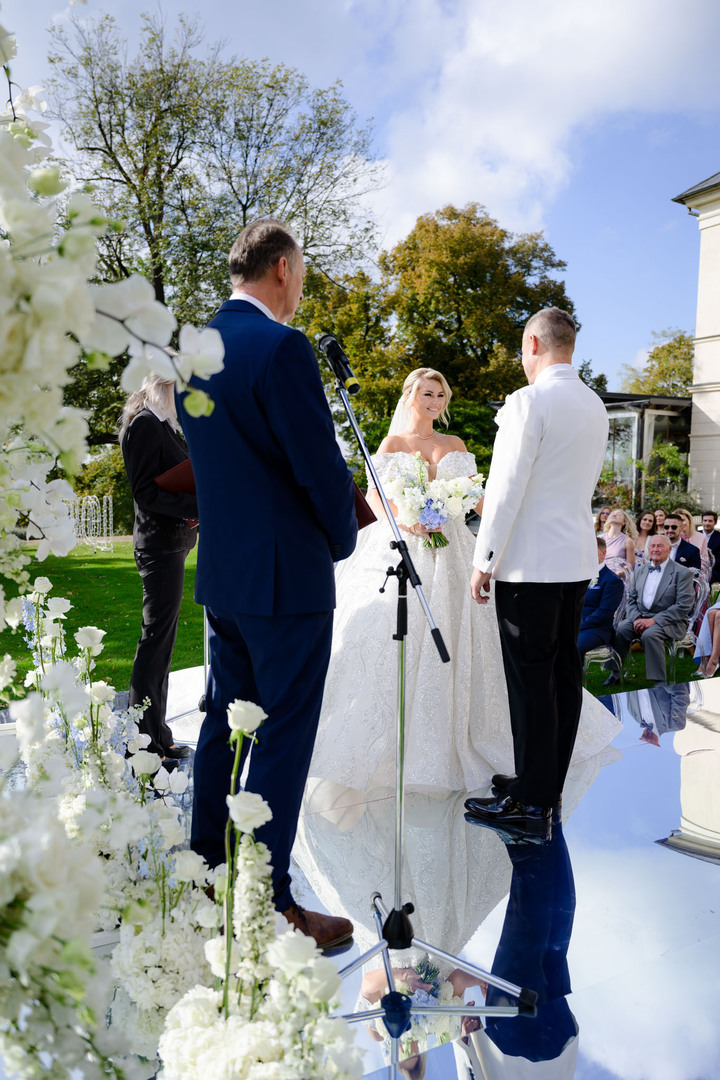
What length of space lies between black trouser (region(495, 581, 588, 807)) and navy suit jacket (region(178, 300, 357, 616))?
1.17m

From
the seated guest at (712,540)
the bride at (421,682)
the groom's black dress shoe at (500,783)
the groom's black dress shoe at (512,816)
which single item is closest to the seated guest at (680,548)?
the seated guest at (712,540)

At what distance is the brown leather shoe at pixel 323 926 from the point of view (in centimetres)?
260

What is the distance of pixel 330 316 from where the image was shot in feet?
60.7

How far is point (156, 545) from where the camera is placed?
160 inches

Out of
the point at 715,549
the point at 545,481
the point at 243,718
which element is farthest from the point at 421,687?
the point at 715,549

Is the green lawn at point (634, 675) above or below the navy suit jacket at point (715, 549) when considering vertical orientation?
below

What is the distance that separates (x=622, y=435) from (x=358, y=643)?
18450 millimetres

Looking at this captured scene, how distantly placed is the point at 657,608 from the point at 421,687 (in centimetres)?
388

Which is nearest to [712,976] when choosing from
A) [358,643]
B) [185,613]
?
[358,643]

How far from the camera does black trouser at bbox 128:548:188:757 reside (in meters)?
4.07

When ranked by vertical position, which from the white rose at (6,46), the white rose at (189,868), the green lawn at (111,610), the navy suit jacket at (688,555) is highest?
the white rose at (6,46)

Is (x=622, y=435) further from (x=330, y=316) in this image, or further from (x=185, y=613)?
(x=185, y=613)

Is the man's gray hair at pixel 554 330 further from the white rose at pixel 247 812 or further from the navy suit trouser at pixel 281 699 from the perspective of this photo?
the white rose at pixel 247 812

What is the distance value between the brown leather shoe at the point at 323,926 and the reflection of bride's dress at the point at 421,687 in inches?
43.5
